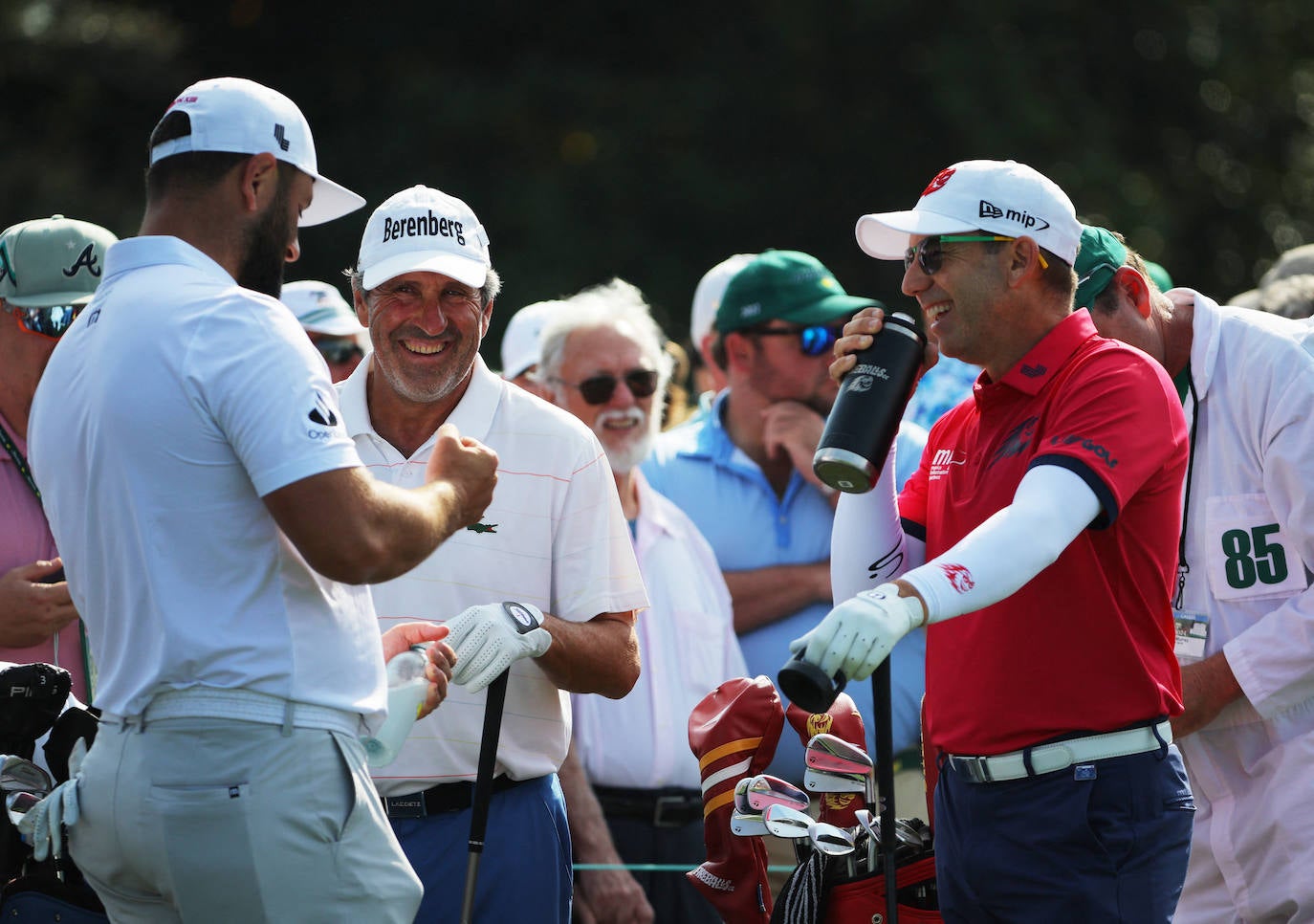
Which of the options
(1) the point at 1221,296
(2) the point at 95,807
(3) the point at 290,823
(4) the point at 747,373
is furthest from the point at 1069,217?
(1) the point at 1221,296

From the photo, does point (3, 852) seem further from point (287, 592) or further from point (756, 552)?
point (756, 552)

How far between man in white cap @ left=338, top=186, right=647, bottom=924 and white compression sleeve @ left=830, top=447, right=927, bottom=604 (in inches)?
21.2

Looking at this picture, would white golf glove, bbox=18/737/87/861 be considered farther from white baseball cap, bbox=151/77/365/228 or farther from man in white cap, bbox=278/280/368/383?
man in white cap, bbox=278/280/368/383

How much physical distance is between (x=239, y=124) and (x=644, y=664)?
272cm

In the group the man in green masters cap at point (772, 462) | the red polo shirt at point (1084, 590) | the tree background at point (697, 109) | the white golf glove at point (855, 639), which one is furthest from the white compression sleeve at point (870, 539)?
the tree background at point (697, 109)

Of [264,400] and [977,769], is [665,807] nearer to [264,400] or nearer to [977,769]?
[977,769]

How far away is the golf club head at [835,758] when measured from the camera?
3.70 m

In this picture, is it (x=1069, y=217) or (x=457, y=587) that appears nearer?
(x=1069, y=217)

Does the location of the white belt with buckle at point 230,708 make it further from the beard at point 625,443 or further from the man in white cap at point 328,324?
the man in white cap at point 328,324

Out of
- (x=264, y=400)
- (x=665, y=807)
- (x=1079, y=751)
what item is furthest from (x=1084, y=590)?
(x=665, y=807)

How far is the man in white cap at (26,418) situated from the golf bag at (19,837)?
0.38 meters

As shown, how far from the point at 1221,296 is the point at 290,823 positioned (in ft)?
45.7

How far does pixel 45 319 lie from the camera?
442cm

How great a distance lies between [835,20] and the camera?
15641 millimetres
